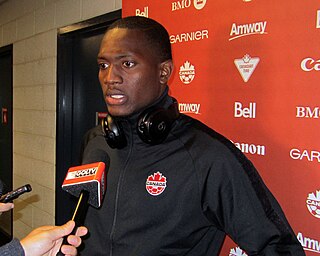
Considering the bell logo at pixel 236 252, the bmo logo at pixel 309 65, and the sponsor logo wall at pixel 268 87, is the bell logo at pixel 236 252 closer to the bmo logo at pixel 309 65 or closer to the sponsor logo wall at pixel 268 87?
the sponsor logo wall at pixel 268 87

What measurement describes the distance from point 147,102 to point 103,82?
157 mm

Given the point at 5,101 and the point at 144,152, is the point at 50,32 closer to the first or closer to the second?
the point at 5,101

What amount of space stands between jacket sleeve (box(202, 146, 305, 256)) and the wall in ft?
5.89

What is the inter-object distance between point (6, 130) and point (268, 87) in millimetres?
3446

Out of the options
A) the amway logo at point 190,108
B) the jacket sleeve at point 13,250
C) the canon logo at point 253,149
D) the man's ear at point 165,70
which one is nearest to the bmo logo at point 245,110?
the canon logo at point 253,149

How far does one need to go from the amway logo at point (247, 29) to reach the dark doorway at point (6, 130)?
2.99 m

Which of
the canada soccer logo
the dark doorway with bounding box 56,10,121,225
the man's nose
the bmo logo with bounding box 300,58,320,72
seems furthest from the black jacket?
the dark doorway with bounding box 56,10,121,225

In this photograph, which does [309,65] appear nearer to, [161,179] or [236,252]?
[161,179]

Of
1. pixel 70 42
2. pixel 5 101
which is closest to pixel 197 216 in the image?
pixel 70 42

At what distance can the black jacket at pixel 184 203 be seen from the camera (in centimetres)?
99

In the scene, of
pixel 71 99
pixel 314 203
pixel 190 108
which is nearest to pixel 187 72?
pixel 190 108

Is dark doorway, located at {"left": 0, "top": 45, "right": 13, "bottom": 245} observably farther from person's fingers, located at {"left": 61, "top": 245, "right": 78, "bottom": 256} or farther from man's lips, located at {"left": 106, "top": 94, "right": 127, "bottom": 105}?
person's fingers, located at {"left": 61, "top": 245, "right": 78, "bottom": 256}

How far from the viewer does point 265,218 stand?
3.21 ft

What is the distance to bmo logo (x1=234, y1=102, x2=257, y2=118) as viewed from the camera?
1.32 meters
